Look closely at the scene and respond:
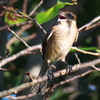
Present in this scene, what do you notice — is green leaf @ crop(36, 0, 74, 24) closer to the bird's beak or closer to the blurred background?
the bird's beak

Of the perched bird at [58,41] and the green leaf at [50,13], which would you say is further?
the perched bird at [58,41]

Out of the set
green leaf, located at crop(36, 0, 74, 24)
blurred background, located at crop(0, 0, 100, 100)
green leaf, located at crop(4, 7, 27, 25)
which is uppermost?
green leaf, located at crop(36, 0, 74, 24)

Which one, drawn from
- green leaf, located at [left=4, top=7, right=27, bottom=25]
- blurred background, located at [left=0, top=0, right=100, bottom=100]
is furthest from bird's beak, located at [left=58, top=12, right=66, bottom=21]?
green leaf, located at [left=4, top=7, right=27, bottom=25]

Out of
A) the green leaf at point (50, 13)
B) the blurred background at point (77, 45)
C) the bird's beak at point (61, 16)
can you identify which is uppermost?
the green leaf at point (50, 13)

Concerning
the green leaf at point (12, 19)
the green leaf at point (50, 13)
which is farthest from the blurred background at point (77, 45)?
the green leaf at point (50, 13)

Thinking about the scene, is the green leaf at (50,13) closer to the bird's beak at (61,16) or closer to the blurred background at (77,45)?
the bird's beak at (61,16)

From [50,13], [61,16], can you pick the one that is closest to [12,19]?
[61,16]

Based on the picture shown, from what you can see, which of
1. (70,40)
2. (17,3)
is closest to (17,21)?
(70,40)

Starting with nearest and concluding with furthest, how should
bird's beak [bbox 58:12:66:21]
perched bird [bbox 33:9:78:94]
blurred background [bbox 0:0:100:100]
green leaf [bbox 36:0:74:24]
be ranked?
green leaf [bbox 36:0:74:24]
perched bird [bbox 33:9:78:94]
bird's beak [bbox 58:12:66:21]
blurred background [bbox 0:0:100:100]

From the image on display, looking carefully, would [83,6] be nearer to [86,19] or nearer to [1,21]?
[86,19]

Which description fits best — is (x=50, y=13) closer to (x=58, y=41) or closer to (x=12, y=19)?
(x=58, y=41)

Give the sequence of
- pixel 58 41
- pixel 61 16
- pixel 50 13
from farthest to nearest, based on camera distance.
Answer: pixel 61 16, pixel 58 41, pixel 50 13

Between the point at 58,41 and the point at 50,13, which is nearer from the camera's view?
the point at 50,13

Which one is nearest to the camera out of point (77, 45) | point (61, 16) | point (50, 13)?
point (50, 13)
